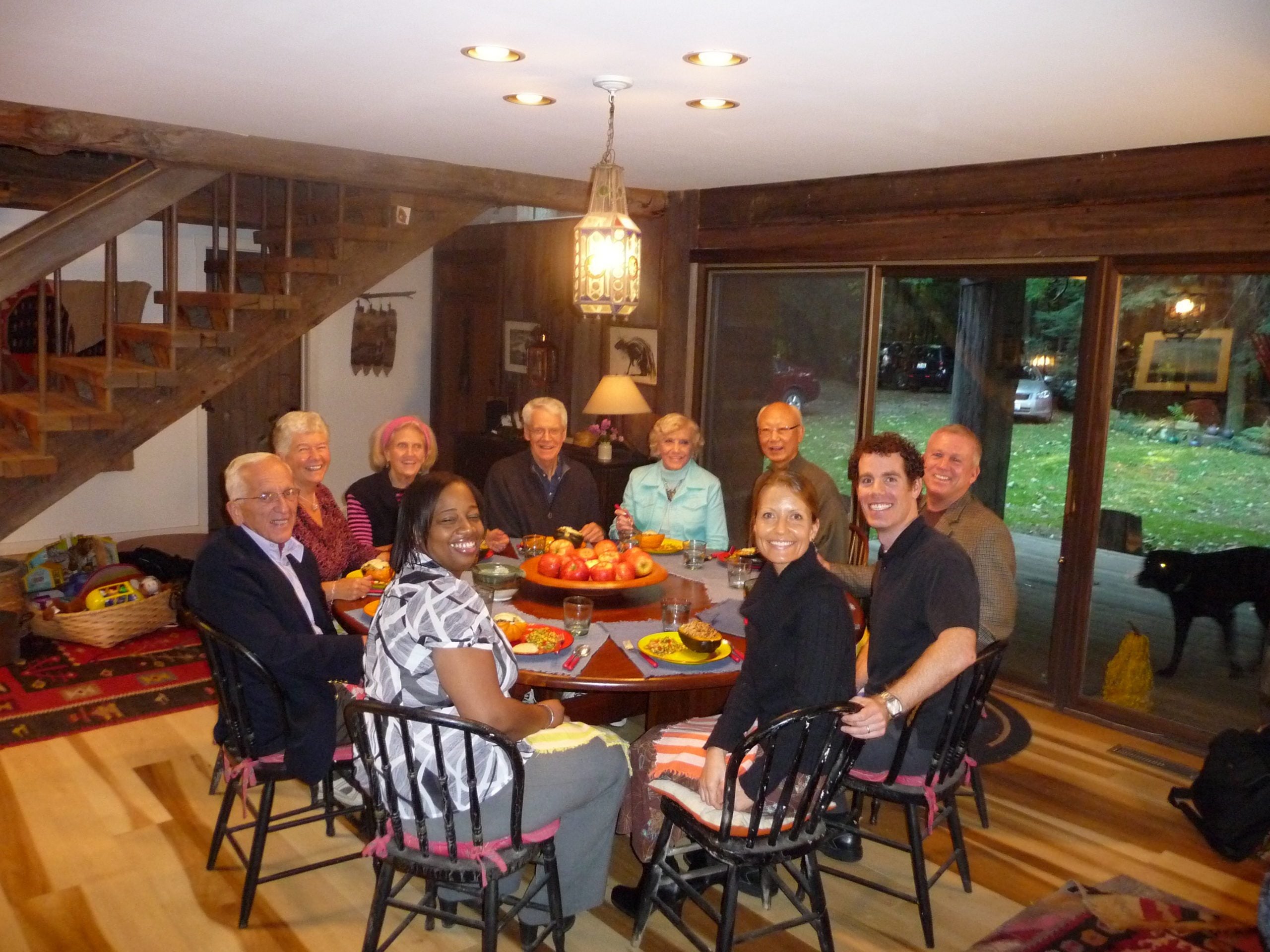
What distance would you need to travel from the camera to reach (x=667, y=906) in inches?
103

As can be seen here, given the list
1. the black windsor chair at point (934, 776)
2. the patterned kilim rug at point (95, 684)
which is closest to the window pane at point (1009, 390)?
the black windsor chair at point (934, 776)

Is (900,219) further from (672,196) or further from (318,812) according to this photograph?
(318,812)

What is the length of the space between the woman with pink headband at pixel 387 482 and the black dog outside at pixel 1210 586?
3.02 metres

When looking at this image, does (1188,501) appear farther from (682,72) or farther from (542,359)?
(542,359)

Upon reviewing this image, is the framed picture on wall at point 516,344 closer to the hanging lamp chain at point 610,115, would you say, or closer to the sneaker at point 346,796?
the hanging lamp chain at point 610,115

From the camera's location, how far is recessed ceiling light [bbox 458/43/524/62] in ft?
9.31

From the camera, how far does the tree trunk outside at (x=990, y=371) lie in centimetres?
461

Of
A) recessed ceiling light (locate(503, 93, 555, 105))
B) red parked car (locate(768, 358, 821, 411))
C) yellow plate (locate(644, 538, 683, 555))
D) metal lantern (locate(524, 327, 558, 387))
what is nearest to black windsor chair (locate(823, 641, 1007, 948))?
yellow plate (locate(644, 538, 683, 555))

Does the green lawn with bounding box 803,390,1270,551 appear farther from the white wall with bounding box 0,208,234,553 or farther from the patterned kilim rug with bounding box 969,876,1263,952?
the white wall with bounding box 0,208,234,553

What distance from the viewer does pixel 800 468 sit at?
4.23 meters

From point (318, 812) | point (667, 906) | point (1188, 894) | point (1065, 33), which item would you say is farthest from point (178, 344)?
point (1188, 894)

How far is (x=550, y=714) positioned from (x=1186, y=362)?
10.0 ft

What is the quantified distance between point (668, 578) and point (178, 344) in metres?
2.52

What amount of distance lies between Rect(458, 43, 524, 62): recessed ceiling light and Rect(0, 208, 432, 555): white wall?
453cm
